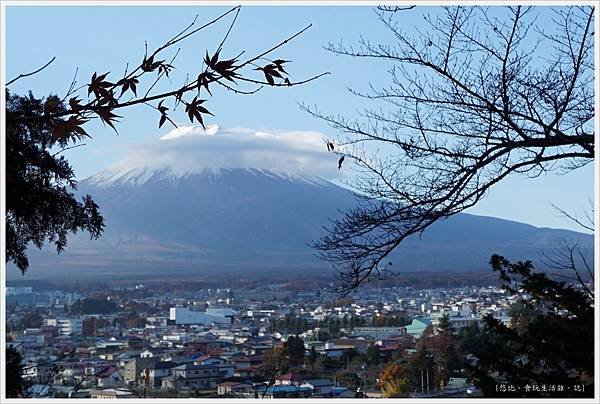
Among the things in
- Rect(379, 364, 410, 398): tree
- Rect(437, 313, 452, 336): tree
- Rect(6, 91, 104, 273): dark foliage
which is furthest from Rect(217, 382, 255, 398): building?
Rect(437, 313, 452, 336): tree

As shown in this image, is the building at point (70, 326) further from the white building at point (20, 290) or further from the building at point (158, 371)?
the building at point (158, 371)

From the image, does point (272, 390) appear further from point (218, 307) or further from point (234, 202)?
point (234, 202)

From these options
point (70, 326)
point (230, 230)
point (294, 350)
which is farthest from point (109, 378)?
point (230, 230)

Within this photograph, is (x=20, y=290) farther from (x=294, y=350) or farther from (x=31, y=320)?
(x=294, y=350)

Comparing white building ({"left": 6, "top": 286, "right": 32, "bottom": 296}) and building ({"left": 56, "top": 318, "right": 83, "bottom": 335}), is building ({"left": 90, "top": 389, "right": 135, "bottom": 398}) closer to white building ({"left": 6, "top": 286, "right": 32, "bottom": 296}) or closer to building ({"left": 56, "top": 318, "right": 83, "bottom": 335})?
white building ({"left": 6, "top": 286, "right": 32, "bottom": 296})

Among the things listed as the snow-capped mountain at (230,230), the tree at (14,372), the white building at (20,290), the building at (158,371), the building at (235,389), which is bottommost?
the building at (235,389)

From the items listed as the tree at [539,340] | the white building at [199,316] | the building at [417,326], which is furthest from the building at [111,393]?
the building at [417,326]
